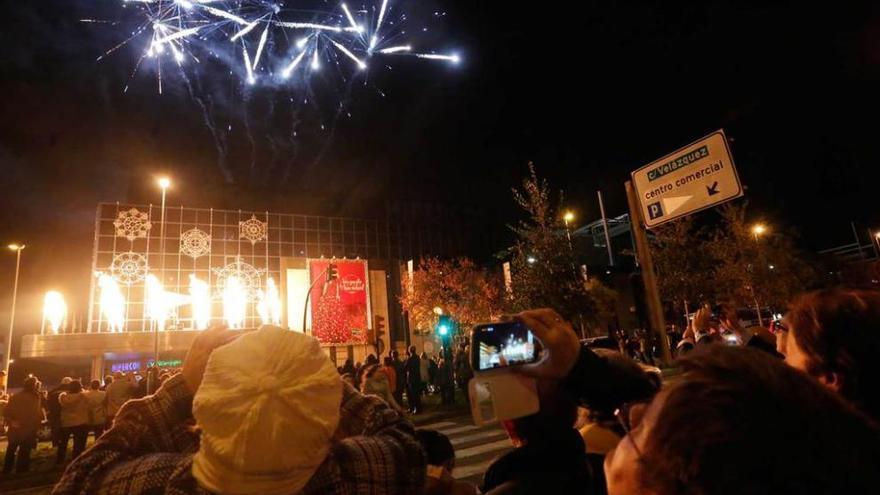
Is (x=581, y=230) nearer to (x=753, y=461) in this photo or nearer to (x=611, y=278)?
(x=611, y=278)

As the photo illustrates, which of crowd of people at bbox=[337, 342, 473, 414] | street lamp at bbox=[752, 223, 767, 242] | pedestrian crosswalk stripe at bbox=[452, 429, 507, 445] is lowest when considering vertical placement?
pedestrian crosswalk stripe at bbox=[452, 429, 507, 445]

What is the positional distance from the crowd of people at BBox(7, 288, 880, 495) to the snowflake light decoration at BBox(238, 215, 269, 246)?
38.5 metres

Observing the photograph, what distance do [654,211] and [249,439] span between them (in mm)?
5041

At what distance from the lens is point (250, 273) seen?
36.6 m

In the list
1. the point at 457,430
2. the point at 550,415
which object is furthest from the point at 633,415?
the point at 457,430

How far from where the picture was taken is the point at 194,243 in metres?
35.6

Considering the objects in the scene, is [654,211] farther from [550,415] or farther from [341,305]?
[341,305]

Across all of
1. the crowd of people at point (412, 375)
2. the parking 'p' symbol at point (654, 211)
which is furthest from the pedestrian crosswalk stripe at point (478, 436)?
the parking 'p' symbol at point (654, 211)

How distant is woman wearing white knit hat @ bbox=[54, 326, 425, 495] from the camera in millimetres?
1262

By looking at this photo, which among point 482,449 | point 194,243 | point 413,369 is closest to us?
point 482,449

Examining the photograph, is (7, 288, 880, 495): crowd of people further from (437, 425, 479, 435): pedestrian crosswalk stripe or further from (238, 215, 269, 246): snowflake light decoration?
(238, 215, 269, 246): snowflake light decoration

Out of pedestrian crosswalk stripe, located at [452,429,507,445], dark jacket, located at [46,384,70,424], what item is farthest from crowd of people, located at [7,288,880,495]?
dark jacket, located at [46,384,70,424]

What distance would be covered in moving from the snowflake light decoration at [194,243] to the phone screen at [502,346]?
38425 mm

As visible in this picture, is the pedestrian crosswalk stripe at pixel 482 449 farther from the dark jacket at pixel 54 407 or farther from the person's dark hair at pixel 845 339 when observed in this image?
the dark jacket at pixel 54 407
